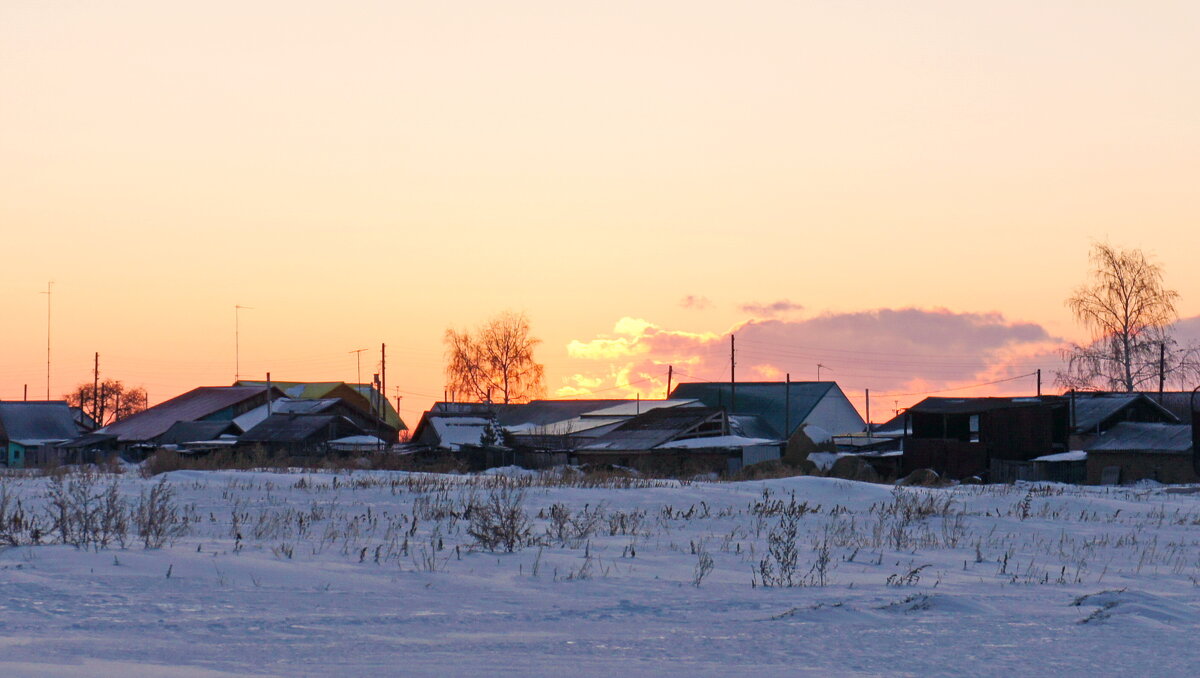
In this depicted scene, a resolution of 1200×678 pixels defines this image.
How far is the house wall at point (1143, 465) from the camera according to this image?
42.1m

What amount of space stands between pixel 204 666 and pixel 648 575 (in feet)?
15.5

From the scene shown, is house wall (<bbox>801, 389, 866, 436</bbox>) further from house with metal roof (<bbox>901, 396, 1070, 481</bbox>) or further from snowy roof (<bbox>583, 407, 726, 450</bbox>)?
house with metal roof (<bbox>901, 396, 1070, 481</bbox>)

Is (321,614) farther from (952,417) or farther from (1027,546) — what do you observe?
(952,417)

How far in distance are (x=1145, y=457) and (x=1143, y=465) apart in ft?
1.03

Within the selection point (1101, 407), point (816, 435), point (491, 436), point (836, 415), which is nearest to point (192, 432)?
point (491, 436)

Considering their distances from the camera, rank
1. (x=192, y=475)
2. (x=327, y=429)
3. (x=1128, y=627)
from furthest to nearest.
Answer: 1. (x=327, y=429)
2. (x=192, y=475)
3. (x=1128, y=627)

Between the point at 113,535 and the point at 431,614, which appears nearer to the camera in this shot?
the point at 431,614

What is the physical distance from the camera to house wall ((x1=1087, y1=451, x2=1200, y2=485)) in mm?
42094

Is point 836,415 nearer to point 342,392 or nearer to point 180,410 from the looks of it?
point 342,392

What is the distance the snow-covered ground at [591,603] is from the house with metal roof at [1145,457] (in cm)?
2999

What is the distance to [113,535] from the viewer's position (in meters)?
11.4

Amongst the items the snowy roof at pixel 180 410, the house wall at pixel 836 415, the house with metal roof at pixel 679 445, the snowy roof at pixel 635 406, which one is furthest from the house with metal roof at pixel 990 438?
the snowy roof at pixel 180 410

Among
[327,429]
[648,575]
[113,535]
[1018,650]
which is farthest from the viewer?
[327,429]

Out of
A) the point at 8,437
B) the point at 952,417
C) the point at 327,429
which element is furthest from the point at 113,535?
the point at 8,437
